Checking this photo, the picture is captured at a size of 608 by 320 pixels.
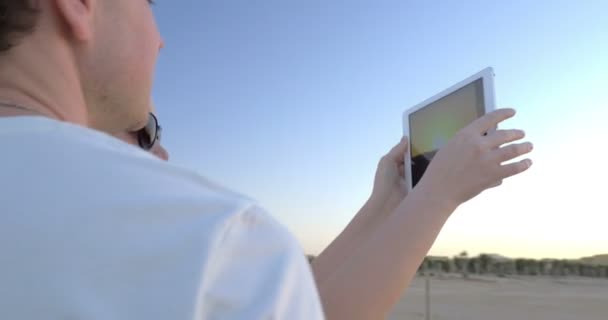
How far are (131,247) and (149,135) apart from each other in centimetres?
186

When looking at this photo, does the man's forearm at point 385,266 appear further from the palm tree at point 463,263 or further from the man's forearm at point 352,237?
the palm tree at point 463,263

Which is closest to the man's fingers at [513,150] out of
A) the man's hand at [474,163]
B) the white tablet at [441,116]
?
the man's hand at [474,163]

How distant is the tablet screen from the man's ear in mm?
1428

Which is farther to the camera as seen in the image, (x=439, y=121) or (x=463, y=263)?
(x=463, y=263)

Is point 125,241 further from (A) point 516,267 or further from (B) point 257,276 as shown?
(A) point 516,267

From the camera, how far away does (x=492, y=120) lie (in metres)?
1.89

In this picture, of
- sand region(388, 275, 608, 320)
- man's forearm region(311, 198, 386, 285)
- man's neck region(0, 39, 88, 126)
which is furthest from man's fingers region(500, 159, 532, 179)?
sand region(388, 275, 608, 320)

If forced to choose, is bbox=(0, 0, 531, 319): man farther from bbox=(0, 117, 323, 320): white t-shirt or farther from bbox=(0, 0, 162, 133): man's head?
bbox=(0, 0, 162, 133): man's head

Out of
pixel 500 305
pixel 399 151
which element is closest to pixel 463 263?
pixel 500 305

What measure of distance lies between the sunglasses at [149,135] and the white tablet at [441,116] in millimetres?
1028

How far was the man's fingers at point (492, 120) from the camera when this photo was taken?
6.13 ft

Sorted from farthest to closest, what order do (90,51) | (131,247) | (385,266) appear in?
(385,266) → (90,51) → (131,247)

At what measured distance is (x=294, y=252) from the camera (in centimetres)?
67

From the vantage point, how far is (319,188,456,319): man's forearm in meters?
1.60
